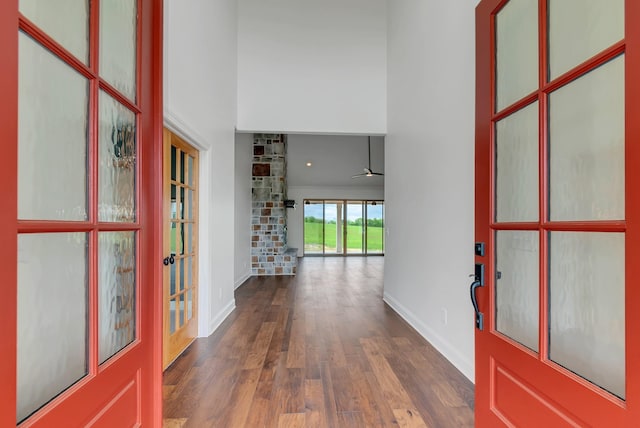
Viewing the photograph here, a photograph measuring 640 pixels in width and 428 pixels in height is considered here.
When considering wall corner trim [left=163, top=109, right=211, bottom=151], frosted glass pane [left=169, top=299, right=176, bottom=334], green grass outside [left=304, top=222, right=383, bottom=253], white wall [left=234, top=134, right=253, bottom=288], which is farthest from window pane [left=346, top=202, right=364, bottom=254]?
frosted glass pane [left=169, top=299, right=176, bottom=334]

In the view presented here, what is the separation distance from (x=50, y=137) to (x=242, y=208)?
18.0 feet

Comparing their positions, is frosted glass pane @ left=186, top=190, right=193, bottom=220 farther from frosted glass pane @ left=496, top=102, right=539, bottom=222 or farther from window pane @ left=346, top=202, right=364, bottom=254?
window pane @ left=346, top=202, right=364, bottom=254

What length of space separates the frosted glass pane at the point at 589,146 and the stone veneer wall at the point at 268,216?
20.7ft

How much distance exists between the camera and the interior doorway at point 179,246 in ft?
8.38

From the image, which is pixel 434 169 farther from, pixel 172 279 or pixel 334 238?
pixel 334 238

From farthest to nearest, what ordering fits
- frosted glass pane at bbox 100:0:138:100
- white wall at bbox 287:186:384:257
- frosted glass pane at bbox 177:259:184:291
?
white wall at bbox 287:186:384:257
frosted glass pane at bbox 177:259:184:291
frosted glass pane at bbox 100:0:138:100

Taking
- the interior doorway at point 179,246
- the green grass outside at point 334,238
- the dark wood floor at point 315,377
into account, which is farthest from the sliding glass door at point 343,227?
the interior doorway at point 179,246

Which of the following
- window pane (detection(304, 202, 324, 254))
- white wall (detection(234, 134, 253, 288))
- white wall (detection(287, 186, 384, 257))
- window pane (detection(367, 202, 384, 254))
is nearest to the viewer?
white wall (detection(234, 134, 253, 288))

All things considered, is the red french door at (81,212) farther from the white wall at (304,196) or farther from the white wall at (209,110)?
the white wall at (304,196)

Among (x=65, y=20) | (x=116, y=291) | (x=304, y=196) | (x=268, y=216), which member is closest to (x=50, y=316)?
(x=116, y=291)

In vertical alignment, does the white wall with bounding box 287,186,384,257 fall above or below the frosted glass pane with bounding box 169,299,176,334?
above

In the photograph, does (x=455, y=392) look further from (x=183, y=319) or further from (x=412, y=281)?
(x=183, y=319)

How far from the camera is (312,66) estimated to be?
4.50 m

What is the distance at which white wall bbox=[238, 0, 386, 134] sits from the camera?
4441mm
